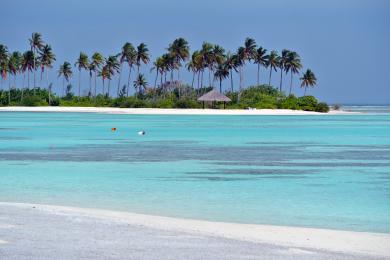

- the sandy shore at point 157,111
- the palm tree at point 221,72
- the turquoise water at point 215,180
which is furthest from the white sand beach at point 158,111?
the turquoise water at point 215,180

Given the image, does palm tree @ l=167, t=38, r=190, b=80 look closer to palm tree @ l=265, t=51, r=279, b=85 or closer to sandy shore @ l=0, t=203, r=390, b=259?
palm tree @ l=265, t=51, r=279, b=85

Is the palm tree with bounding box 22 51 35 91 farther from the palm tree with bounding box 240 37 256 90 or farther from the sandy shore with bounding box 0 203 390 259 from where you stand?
the sandy shore with bounding box 0 203 390 259

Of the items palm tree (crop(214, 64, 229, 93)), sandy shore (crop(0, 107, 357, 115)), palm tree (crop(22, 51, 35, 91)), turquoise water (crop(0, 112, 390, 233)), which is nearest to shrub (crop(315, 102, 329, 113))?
sandy shore (crop(0, 107, 357, 115))

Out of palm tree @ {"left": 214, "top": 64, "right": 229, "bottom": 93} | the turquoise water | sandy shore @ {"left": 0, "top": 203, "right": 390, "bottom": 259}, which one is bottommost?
the turquoise water

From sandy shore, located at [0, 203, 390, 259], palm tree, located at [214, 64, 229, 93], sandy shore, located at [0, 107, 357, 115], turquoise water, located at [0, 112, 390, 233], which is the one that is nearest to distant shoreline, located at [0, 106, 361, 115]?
sandy shore, located at [0, 107, 357, 115]

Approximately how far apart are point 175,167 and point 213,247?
1616 centimetres

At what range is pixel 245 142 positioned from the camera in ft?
139

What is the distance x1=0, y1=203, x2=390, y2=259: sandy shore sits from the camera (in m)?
10.1

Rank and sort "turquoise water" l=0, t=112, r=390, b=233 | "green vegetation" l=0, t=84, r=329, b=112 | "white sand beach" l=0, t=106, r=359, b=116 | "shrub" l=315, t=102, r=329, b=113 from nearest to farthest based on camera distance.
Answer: "turquoise water" l=0, t=112, r=390, b=233, "white sand beach" l=0, t=106, r=359, b=116, "green vegetation" l=0, t=84, r=329, b=112, "shrub" l=315, t=102, r=329, b=113

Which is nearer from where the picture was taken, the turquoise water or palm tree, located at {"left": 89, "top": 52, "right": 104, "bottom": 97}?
the turquoise water

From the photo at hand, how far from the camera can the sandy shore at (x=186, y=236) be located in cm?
1009

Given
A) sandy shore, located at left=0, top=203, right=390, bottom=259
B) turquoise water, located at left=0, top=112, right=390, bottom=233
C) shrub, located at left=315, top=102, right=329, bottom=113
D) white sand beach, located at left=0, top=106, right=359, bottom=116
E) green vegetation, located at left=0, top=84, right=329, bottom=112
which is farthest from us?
shrub, located at left=315, top=102, right=329, bottom=113

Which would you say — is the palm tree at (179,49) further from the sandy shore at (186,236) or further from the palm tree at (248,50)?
the sandy shore at (186,236)

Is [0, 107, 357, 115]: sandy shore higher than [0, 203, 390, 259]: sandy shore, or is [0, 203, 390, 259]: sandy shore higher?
[0, 203, 390, 259]: sandy shore
